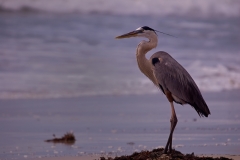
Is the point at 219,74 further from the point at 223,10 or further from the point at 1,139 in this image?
the point at 223,10

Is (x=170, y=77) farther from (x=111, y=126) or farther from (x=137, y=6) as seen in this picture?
(x=137, y=6)

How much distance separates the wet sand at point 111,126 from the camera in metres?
10.3

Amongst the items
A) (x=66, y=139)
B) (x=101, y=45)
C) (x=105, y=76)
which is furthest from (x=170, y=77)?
(x=101, y=45)

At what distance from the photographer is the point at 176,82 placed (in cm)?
914

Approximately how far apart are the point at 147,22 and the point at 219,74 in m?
11.9

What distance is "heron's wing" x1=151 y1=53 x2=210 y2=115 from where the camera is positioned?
9.14 m

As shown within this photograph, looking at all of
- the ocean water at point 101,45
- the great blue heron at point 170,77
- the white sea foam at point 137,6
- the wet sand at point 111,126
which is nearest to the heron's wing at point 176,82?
the great blue heron at point 170,77

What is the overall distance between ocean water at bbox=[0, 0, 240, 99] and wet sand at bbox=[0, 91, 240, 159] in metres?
1.57

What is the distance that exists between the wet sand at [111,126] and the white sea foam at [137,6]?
15169mm

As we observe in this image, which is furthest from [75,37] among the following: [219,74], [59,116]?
[59,116]

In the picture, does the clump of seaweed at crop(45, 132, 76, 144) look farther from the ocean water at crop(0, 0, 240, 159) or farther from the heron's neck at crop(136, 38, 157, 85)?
the heron's neck at crop(136, 38, 157, 85)

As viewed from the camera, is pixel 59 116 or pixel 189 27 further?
pixel 189 27

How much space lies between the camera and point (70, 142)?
10.9 metres

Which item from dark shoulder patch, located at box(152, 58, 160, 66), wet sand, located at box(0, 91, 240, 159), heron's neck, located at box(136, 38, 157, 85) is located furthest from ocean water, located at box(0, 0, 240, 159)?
dark shoulder patch, located at box(152, 58, 160, 66)
